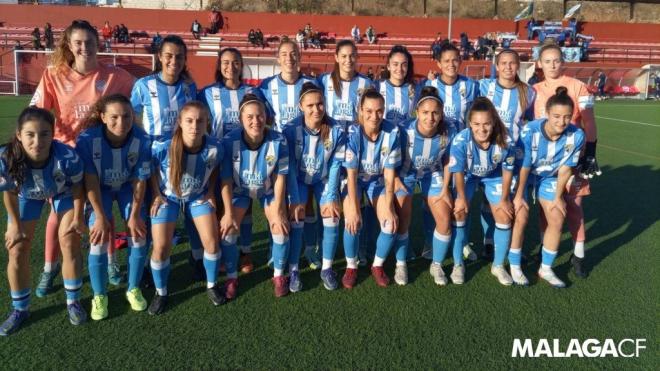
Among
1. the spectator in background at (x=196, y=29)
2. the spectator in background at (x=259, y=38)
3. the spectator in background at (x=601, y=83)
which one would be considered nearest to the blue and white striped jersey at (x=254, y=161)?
the spectator in background at (x=259, y=38)

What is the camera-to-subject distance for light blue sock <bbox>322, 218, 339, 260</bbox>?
11.4ft

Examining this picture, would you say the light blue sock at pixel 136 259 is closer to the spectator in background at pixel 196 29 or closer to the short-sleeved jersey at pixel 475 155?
the short-sleeved jersey at pixel 475 155

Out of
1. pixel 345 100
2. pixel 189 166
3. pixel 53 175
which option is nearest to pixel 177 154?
pixel 189 166

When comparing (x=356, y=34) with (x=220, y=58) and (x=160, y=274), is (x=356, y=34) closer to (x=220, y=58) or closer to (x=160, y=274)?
(x=220, y=58)

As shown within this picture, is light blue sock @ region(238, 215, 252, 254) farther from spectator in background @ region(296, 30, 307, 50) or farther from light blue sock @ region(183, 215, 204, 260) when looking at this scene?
spectator in background @ region(296, 30, 307, 50)

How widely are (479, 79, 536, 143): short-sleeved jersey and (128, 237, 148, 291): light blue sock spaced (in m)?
3.05

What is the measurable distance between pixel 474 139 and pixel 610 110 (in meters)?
15.9

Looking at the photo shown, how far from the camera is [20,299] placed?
9.52 feet

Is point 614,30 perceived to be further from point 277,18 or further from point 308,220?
point 308,220

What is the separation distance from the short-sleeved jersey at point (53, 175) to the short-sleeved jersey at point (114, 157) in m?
0.09

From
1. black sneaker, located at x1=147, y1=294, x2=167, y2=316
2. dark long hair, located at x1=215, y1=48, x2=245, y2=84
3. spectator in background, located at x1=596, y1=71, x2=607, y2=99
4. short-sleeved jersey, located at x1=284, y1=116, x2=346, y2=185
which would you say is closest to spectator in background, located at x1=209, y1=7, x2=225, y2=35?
spectator in background, located at x1=596, y1=71, x2=607, y2=99

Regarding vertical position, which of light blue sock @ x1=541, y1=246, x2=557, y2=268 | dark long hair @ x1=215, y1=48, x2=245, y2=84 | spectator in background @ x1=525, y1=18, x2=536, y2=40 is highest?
spectator in background @ x1=525, y1=18, x2=536, y2=40

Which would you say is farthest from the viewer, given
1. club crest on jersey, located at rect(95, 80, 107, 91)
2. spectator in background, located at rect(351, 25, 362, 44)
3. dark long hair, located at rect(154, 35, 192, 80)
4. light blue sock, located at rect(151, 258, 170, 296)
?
spectator in background, located at rect(351, 25, 362, 44)

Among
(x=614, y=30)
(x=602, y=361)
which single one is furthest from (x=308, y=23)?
(x=602, y=361)
